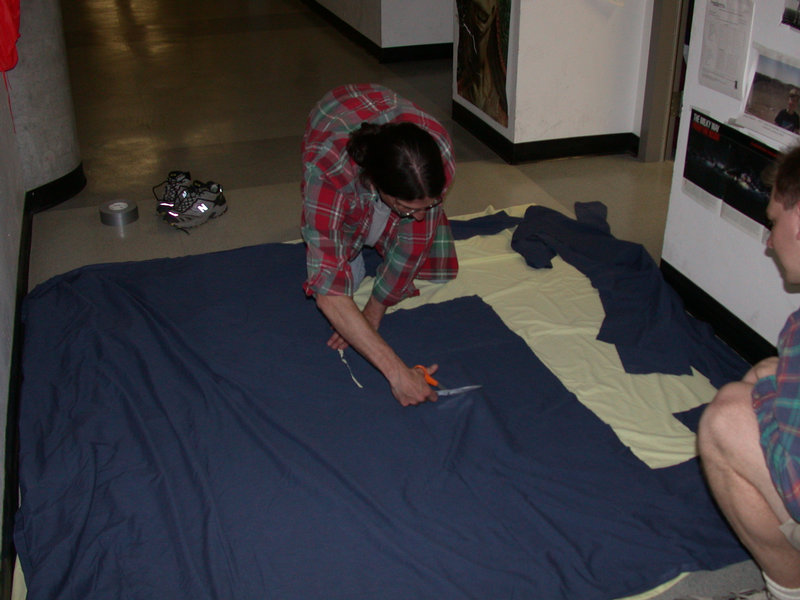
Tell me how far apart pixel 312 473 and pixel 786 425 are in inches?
44.6

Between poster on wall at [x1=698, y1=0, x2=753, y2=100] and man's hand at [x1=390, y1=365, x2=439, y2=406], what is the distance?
1280 mm

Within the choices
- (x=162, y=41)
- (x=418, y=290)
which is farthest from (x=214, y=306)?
(x=162, y=41)

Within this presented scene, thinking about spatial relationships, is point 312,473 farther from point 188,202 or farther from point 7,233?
point 188,202

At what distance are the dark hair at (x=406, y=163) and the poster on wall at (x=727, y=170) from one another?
42.3 inches

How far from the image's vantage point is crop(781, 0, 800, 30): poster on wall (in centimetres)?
215

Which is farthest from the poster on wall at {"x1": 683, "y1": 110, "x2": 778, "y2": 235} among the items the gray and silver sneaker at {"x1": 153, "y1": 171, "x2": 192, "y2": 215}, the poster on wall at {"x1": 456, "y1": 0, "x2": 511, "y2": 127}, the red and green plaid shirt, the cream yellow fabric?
the gray and silver sneaker at {"x1": 153, "y1": 171, "x2": 192, "y2": 215}

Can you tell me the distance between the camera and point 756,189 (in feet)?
7.93

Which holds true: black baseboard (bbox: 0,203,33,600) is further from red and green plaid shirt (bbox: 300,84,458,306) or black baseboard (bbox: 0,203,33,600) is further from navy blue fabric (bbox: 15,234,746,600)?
red and green plaid shirt (bbox: 300,84,458,306)

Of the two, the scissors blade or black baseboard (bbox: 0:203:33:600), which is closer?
black baseboard (bbox: 0:203:33:600)

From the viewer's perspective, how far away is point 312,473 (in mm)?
2098

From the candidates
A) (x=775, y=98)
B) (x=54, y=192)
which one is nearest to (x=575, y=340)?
(x=775, y=98)

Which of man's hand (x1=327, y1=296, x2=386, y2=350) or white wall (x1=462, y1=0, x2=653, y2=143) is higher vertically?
white wall (x1=462, y1=0, x2=653, y2=143)

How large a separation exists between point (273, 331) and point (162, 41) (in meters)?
4.74

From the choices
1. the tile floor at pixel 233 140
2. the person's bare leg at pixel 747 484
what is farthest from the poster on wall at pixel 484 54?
the person's bare leg at pixel 747 484
